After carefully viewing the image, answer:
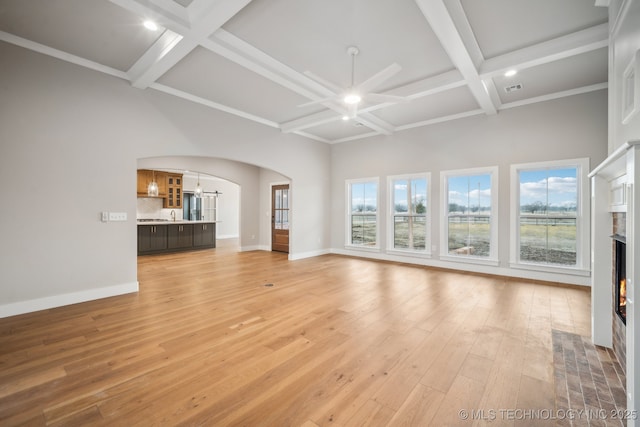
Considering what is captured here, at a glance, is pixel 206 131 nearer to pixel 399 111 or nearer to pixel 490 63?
pixel 399 111

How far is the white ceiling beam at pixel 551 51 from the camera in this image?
3.11m

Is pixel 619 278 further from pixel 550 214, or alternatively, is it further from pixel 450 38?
pixel 550 214

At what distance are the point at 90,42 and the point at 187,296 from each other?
11.7ft

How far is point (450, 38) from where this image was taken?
3.07m

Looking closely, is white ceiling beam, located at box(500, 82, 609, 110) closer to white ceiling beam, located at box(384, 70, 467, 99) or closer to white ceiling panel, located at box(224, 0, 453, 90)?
white ceiling beam, located at box(384, 70, 467, 99)

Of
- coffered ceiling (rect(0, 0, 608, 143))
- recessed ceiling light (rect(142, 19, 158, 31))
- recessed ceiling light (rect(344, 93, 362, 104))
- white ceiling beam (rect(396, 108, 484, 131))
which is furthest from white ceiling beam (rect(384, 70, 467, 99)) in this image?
recessed ceiling light (rect(142, 19, 158, 31))

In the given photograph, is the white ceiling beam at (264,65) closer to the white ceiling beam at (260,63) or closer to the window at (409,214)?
the white ceiling beam at (260,63)

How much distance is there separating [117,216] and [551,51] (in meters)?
6.34

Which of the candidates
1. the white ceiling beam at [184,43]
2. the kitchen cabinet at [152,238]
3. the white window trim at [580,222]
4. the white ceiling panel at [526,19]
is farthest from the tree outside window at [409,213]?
the kitchen cabinet at [152,238]

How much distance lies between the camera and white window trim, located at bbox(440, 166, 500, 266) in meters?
5.50

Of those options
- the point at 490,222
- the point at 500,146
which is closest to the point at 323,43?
the point at 500,146

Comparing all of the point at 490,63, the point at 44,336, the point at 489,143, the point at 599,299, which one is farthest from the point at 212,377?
the point at 489,143

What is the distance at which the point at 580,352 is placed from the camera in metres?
2.46

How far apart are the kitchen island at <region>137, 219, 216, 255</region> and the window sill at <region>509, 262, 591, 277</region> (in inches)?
337
